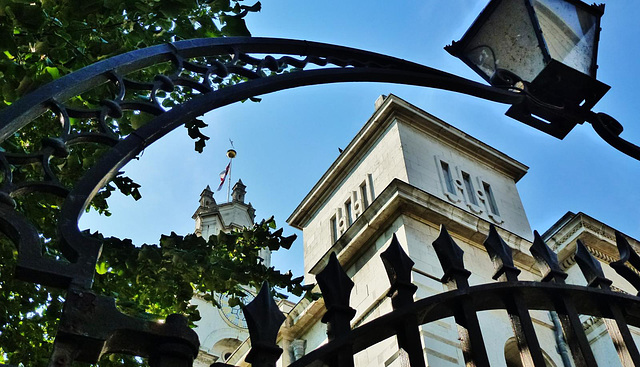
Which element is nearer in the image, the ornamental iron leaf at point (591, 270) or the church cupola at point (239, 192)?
the ornamental iron leaf at point (591, 270)

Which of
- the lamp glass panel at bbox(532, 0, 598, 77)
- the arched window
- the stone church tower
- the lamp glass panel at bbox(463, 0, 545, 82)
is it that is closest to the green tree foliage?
the lamp glass panel at bbox(463, 0, 545, 82)

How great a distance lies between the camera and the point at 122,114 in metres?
2.40

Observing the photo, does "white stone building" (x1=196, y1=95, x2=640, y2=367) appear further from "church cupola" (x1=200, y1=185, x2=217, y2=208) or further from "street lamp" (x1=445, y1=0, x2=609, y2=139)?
"church cupola" (x1=200, y1=185, x2=217, y2=208)

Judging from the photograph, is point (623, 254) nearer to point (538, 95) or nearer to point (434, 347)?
point (538, 95)

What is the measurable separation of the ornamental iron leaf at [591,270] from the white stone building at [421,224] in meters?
9.36

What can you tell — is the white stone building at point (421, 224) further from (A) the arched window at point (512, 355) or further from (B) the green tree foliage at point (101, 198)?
(B) the green tree foliage at point (101, 198)

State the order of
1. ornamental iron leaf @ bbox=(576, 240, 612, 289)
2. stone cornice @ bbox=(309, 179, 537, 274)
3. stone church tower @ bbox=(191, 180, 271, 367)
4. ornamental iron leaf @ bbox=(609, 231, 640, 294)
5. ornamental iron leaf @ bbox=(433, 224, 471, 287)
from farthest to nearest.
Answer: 1. stone church tower @ bbox=(191, 180, 271, 367)
2. stone cornice @ bbox=(309, 179, 537, 274)
3. ornamental iron leaf @ bbox=(609, 231, 640, 294)
4. ornamental iron leaf @ bbox=(576, 240, 612, 289)
5. ornamental iron leaf @ bbox=(433, 224, 471, 287)

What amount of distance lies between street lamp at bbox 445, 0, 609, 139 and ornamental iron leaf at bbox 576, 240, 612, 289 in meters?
1.24

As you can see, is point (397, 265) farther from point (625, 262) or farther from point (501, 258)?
point (625, 262)

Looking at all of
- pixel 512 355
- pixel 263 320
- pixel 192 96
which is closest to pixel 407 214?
pixel 512 355

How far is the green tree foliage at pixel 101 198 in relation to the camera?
4.74m

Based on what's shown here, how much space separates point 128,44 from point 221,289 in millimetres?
2239

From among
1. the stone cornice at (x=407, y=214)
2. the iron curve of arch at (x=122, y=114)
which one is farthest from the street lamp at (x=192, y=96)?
the stone cornice at (x=407, y=214)

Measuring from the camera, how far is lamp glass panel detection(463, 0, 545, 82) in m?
3.77
